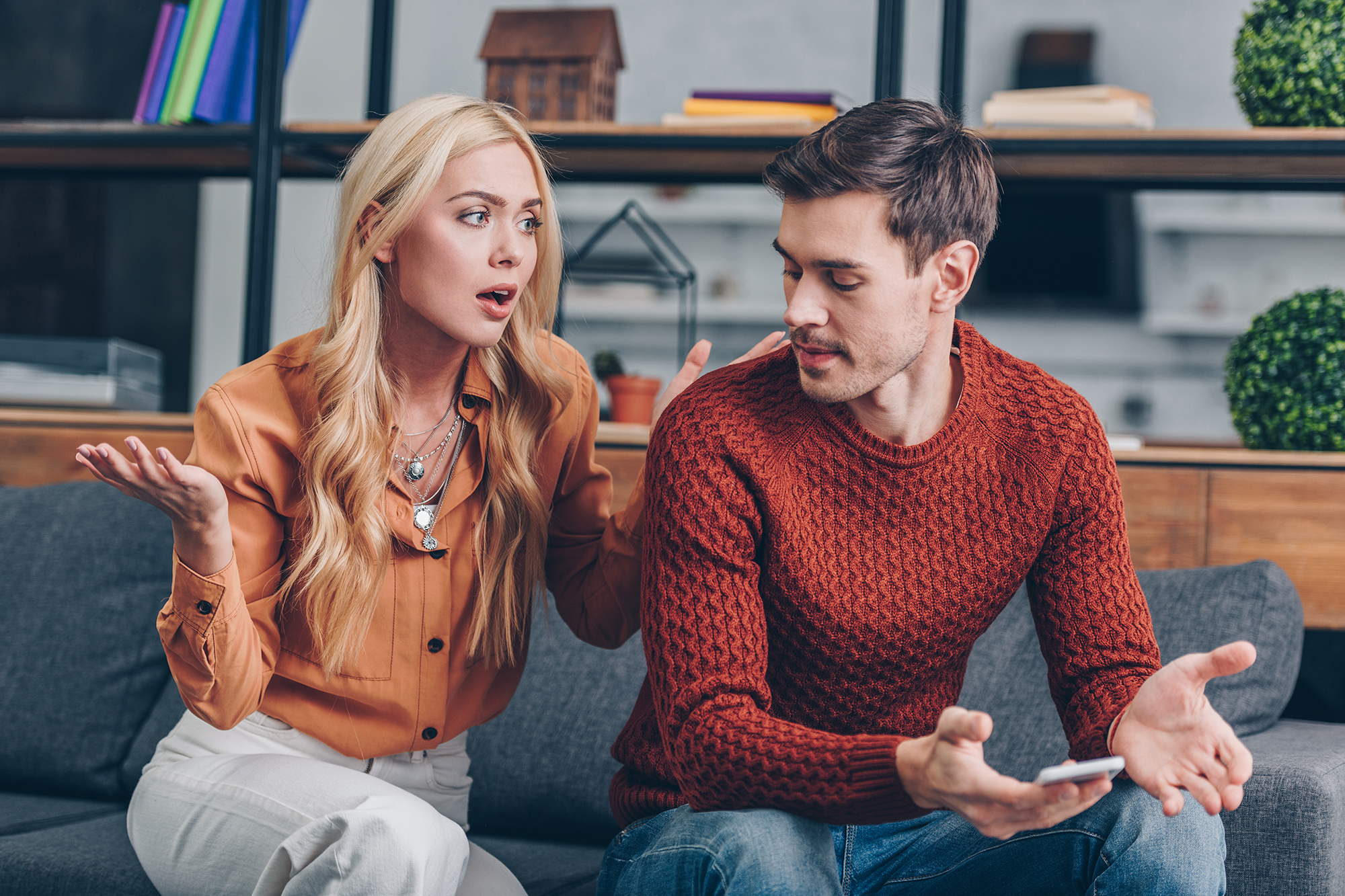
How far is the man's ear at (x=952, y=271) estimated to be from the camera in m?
1.17

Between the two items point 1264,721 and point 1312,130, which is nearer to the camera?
point 1264,721

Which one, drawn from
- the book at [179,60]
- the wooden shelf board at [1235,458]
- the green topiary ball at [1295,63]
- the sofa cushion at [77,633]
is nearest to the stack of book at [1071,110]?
the green topiary ball at [1295,63]

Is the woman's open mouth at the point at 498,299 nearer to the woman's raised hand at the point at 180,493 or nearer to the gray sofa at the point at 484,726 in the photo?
the woman's raised hand at the point at 180,493

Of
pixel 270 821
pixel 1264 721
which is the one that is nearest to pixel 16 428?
pixel 270 821

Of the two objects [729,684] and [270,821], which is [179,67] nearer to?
[270,821]

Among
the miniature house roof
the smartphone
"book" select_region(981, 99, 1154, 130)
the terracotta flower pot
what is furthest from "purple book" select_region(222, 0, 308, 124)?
the smartphone

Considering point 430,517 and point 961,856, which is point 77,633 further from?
point 961,856

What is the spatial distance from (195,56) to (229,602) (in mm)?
1295

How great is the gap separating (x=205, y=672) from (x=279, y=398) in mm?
310

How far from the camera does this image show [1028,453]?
1227 mm

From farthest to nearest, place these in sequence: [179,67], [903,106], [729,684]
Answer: [179,67]
[903,106]
[729,684]

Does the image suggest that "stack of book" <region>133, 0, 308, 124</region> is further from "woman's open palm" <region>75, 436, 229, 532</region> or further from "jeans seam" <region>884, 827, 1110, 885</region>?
"jeans seam" <region>884, 827, 1110, 885</region>

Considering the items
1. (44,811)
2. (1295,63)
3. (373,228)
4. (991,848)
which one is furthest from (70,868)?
(1295,63)

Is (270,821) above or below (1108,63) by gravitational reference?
below
